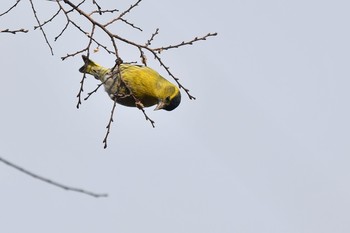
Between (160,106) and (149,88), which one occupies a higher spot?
(149,88)

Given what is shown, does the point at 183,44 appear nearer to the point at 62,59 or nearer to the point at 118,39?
the point at 118,39

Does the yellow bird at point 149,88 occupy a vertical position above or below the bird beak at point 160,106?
above

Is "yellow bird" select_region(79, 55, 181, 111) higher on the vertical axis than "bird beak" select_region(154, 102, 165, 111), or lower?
higher

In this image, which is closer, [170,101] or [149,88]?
[170,101]

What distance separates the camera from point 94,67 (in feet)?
29.1

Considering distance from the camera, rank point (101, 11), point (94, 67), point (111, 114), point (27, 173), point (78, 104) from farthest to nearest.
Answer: point (94, 67), point (101, 11), point (78, 104), point (111, 114), point (27, 173)

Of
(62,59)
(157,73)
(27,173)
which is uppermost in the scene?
(157,73)

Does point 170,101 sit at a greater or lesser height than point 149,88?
lesser

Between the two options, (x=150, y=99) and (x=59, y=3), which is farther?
(x=150, y=99)

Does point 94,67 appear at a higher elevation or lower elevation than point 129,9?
higher

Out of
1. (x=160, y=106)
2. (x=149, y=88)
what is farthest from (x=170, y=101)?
(x=149, y=88)

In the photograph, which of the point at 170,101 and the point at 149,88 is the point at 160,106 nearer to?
the point at 170,101

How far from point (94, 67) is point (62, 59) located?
9.19ft

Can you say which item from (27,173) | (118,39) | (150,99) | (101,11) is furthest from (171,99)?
(27,173)
